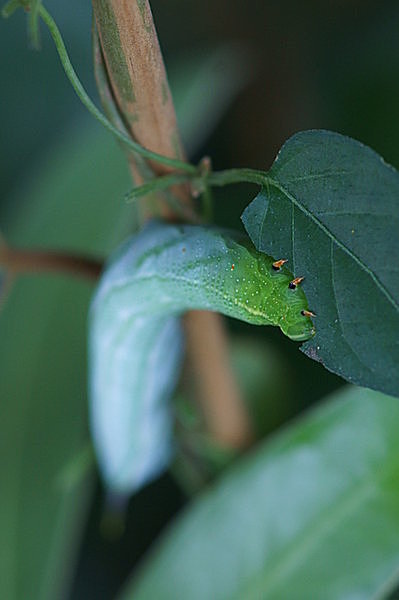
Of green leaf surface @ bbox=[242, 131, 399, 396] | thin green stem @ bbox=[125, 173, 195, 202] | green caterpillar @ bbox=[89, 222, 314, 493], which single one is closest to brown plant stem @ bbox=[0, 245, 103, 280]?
green caterpillar @ bbox=[89, 222, 314, 493]

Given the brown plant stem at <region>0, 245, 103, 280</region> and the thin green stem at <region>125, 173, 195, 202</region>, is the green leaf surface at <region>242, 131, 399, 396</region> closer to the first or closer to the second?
the thin green stem at <region>125, 173, 195, 202</region>

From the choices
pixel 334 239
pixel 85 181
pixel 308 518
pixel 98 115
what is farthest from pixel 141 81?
pixel 85 181

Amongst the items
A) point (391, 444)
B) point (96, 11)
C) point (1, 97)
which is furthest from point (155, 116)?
point (1, 97)

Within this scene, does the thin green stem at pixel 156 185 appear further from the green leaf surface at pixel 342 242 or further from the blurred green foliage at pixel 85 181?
the blurred green foliage at pixel 85 181

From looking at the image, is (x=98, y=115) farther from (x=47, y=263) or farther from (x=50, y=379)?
(x=50, y=379)

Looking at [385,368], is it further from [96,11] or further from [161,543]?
[161,543]

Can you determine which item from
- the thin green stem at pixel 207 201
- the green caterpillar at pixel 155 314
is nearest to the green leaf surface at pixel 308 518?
the green caterpillar at pixel 155 314
